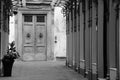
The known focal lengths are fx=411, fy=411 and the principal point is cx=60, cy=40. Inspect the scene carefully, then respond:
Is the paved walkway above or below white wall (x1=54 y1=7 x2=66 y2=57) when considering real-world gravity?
below

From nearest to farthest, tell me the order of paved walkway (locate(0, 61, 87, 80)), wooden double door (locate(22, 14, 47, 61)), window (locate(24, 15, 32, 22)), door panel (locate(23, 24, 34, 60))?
paved walkway (locate(0, 61, 87, 80))
door panel (locate(23, 24, 34, 60))
wooden double door (locate(22, 14, 47, 61))
window (locate(24, 15, 32, 22))

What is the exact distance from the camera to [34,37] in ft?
112

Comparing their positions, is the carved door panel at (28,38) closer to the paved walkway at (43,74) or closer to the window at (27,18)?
the window at (27,18)

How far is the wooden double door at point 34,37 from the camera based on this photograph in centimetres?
3369

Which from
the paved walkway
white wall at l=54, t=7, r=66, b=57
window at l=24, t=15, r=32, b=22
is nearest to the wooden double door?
window at l=24, t=15, r=32, b=22

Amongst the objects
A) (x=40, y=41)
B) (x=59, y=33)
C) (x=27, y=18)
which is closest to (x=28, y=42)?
(x=40, y=41)

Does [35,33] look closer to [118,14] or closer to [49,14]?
[49,14]

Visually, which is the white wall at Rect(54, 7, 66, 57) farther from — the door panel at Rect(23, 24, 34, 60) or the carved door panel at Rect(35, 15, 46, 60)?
the door panel at Rect(23, 24, 34, 60)

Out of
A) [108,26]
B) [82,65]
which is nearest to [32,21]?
[82,65]

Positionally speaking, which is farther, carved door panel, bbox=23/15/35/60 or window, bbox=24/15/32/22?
window, bbox=24/15/32/22

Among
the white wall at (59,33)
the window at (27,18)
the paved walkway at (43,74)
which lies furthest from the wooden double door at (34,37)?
the paved walkway at (43,74)

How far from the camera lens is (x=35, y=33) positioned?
34125 mm

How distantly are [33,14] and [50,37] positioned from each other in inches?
92.6

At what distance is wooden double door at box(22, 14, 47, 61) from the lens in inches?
1326
